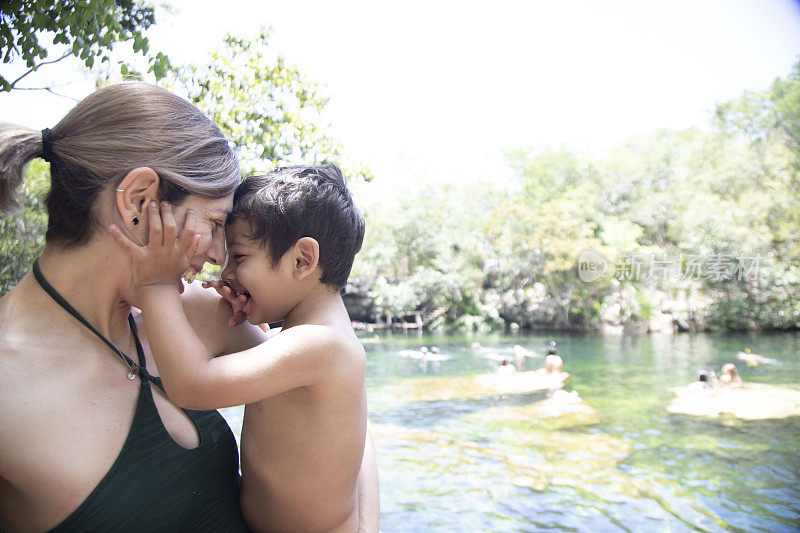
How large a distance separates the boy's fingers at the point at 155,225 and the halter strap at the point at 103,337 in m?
0.23

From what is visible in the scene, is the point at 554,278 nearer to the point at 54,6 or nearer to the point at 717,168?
the point at 717,168

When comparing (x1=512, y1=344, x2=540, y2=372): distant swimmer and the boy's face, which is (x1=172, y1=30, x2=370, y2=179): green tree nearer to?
the boy's face

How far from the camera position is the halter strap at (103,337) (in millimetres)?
1293

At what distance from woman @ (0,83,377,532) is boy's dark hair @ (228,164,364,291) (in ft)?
0.41

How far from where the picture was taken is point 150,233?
1.27 metres

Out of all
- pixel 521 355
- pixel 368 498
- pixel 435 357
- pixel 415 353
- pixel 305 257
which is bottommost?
pixel 415 353

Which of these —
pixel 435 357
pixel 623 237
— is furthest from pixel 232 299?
pixel 623 237

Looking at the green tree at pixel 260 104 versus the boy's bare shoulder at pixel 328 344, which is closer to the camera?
the boy's bare shoulder at pixel 328 344

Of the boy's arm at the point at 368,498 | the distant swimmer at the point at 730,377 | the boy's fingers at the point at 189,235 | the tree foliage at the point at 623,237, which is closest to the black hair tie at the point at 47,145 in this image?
the boy's fingers at the point at 189,235

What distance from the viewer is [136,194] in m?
1.26

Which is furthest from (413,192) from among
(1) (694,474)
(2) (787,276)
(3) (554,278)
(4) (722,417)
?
(1) (694,474)

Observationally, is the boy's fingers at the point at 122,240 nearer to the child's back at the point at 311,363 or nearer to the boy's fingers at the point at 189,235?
the boy's fingers at the point at 189,235

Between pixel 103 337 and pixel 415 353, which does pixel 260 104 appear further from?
pixel 415 353

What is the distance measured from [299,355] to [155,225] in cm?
42
